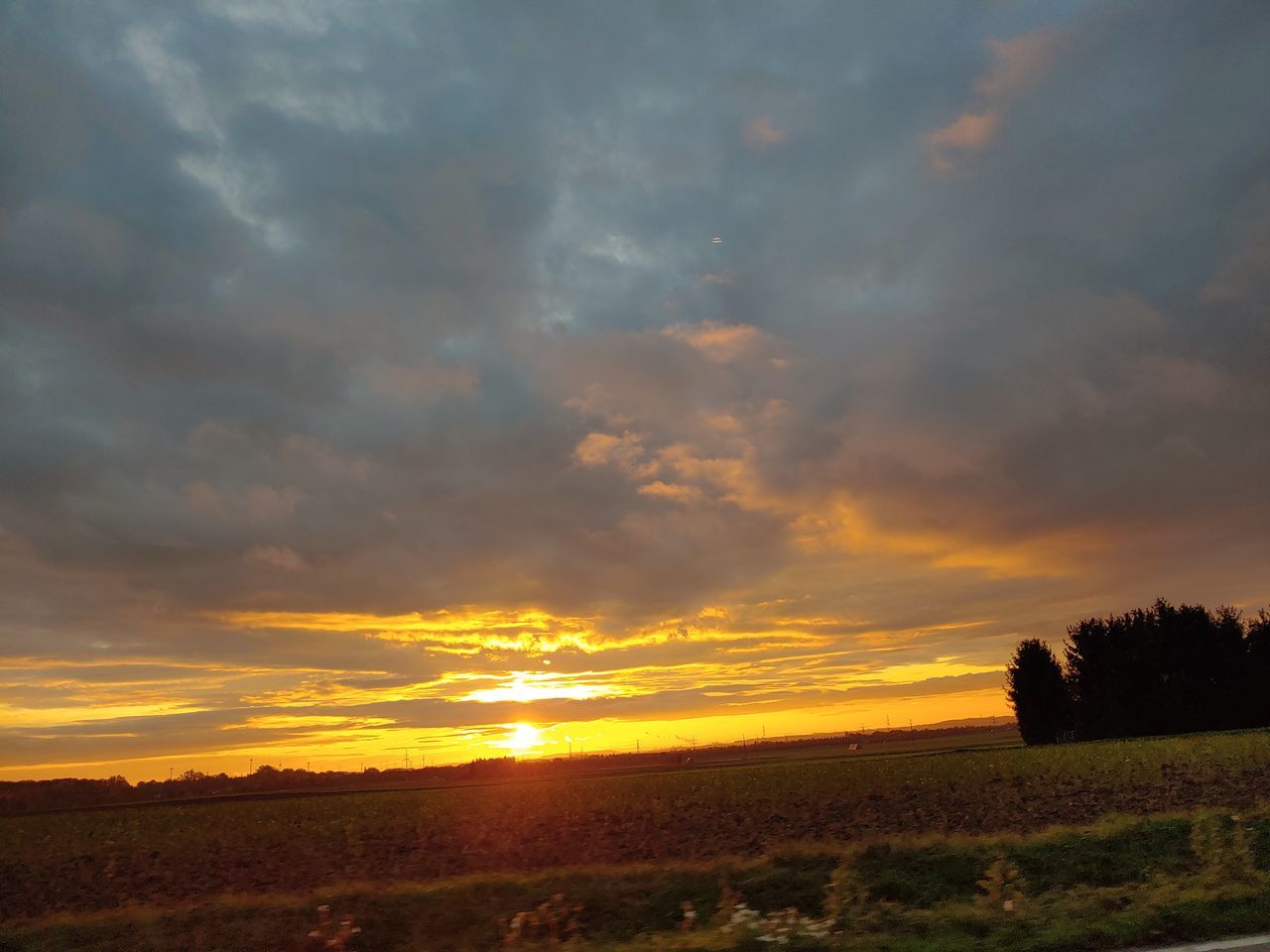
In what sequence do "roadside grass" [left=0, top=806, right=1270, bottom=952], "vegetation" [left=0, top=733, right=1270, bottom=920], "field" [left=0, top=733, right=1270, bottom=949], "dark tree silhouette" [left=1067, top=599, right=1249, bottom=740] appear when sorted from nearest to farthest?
"roadside grass" [left=0, top=806, right=1270, bottom=952]
"field" [left=0, top=733, right=1270, bottom=949]
"vegetation" [left=0, top=733, right=1270, bottom=920]
"dark tree silhouette" [left=1067, top=599, right=1249, bottom=740]

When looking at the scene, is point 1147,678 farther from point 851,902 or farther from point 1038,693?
point 851,902

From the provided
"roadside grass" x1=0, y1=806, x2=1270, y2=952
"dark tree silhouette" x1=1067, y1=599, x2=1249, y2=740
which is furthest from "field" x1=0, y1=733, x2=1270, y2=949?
"dark tree silhouette" x1=1067, y1=599, x2=1249, y2=740

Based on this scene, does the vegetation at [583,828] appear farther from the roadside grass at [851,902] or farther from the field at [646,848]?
the roadside grass at [851,902]

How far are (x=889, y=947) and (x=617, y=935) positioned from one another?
501cm

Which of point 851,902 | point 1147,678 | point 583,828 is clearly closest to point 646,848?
point 583,828

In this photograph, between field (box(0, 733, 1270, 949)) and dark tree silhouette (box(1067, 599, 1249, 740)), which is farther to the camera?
dark tree silhouette (box(1067, 599, 1249, 740))

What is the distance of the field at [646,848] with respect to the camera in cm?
1700

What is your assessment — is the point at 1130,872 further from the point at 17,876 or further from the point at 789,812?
the point at 17,876

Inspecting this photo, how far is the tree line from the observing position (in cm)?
8944

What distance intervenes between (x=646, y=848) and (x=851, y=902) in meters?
11.7

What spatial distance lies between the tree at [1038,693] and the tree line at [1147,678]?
0.35 feet

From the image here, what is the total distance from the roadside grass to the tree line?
82.5 meters

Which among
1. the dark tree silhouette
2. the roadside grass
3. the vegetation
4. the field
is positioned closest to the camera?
the roadside grass

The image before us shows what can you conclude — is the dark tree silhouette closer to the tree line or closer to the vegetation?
the tree line
